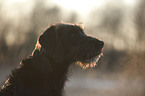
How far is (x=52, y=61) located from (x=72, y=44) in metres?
0.69

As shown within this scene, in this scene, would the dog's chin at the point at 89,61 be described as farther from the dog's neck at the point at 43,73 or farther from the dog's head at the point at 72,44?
the dog's neck at the point at 43,73

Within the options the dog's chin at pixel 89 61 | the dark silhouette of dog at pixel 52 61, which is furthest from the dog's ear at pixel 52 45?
the dog's chin at pixel 89 61

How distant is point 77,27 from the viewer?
570cm

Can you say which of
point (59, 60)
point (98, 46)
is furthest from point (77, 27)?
point (59, 60)

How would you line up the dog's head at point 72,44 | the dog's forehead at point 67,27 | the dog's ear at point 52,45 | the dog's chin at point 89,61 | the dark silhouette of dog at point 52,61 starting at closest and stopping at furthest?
1. the dark silhouette of dog at point 52,61
2. the dog's ear at point 52,45
3. the dog's head at point 72,44
4. the dog's forehead at point 67,27
5. the dog's chin at point 89,61

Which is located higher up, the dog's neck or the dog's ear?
the dog's ear

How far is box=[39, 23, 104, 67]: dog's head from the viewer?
17.0ft

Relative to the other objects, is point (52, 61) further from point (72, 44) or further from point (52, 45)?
point (72, 44)

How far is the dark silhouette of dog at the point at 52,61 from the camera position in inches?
182

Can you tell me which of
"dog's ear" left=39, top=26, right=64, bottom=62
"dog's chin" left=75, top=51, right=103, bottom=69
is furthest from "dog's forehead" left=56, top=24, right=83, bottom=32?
"dog's chin" left=75, top=51, right=103, bottom=69

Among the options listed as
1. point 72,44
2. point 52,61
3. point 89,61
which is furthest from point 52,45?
point 89,61

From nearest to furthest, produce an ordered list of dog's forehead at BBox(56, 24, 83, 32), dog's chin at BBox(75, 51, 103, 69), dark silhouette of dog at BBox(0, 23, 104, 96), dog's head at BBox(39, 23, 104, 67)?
dark silhouette of dog at BBox(0, 23, 104, 96)
dog's head at BBox(39, 23, 104, 67)
dog's forehead at BBox(56, 24, 83, 32)
dog's chin at BBox(75, 51, 103, 69)

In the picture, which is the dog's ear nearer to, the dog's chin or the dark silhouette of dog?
the dark silhouette of dog

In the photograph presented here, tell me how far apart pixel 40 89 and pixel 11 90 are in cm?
54
